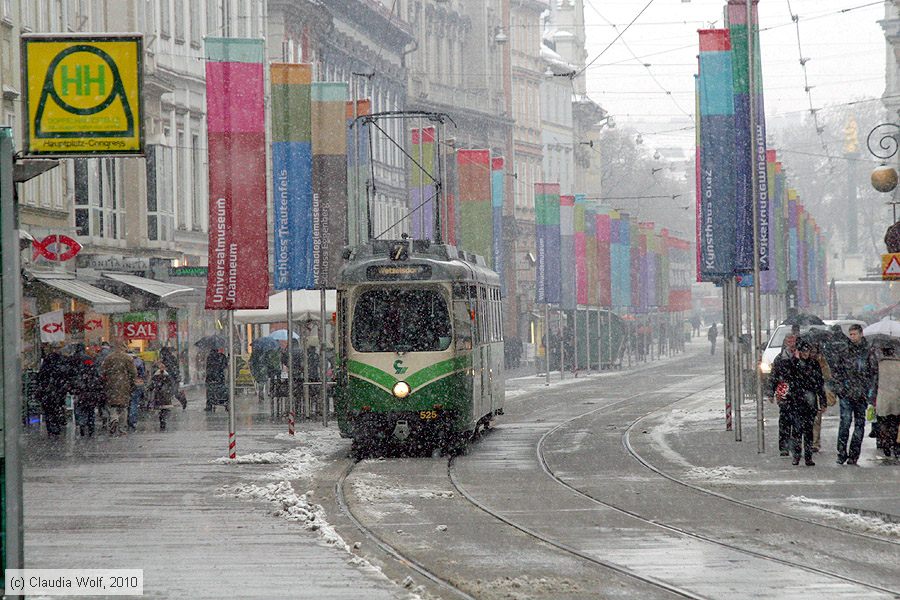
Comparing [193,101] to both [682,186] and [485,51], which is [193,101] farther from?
[682,186]

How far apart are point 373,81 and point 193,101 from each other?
67.4 feet

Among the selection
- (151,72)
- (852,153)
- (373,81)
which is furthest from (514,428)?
(852,153)

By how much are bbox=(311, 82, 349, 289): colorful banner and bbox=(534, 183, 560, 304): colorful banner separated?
18.6 m

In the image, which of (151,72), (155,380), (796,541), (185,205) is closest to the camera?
(796,541)

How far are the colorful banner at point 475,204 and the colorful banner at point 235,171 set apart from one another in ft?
74.0

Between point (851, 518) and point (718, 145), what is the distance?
440 inches

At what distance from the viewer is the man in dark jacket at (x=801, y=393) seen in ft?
71.7

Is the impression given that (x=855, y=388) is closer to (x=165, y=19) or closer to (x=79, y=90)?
(x=79, y=90)

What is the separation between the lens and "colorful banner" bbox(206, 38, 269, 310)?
24.0 m

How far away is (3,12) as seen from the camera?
38500mm

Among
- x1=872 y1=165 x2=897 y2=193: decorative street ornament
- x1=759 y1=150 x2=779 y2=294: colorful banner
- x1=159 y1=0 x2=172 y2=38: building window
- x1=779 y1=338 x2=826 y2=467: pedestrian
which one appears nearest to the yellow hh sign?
x1=779 y1=338 x2=826 y2=467: pedestrian

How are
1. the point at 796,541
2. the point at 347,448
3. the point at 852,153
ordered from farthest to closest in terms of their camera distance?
the point at 852,153 < the point at 347,448 < the point at 796,541

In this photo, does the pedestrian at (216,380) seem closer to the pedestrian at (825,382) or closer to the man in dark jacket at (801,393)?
the pedestrian at (825,382)

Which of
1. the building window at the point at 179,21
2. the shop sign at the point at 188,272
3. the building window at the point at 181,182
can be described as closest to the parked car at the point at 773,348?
the shop sign at the point at 188,272
